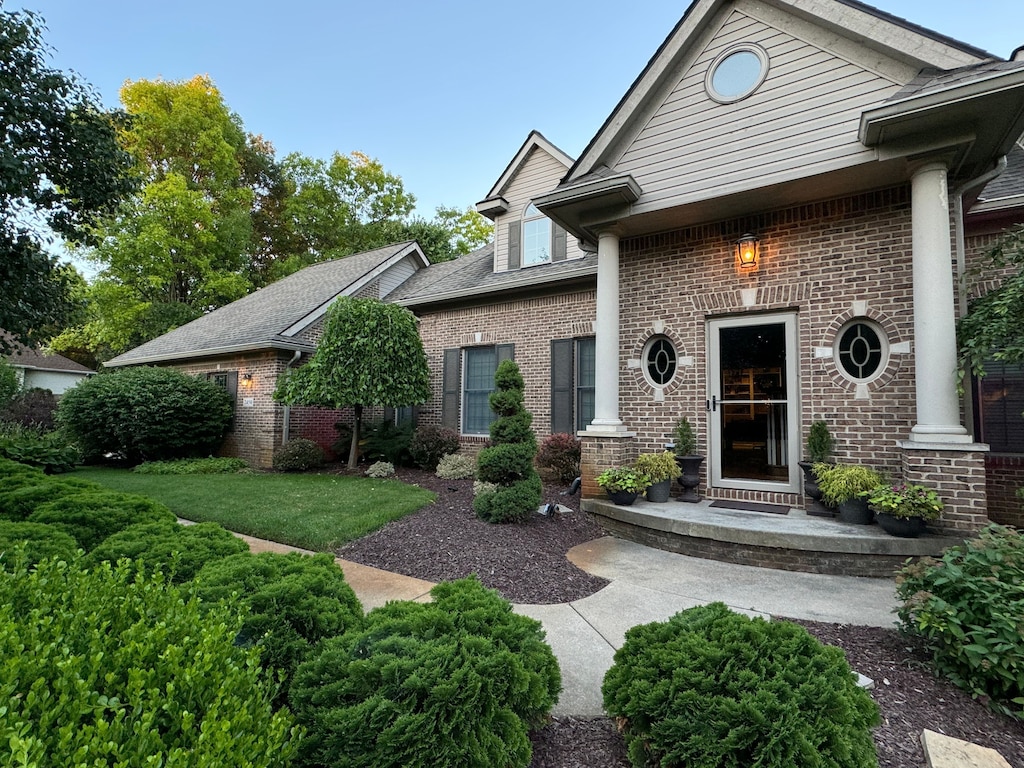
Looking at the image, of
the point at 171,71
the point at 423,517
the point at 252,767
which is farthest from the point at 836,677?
the point at 171,71

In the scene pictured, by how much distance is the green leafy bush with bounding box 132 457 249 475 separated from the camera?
10016mm

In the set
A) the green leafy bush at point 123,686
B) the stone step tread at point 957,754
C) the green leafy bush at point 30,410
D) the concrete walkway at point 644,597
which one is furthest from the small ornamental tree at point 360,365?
the green leafy bush at point 30,410

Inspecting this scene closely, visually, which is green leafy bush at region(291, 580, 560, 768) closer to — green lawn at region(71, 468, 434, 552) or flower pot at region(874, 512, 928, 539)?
green lawn at region(71, 468, 434, 552)

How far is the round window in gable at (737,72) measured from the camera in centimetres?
560

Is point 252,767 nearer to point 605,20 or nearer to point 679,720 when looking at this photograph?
point 679,720

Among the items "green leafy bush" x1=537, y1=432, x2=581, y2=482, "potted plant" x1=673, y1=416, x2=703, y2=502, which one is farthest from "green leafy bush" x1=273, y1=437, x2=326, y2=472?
"potted plant" x1=673, y1=416, x2=703, y2=502

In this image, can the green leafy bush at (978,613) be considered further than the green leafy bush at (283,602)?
Yes

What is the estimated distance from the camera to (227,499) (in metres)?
6.93

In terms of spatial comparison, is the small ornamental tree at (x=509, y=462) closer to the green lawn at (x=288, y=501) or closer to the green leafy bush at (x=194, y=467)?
the green lawn at (x=288, y=501)

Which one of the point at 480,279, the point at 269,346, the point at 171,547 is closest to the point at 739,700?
the point at 171,547

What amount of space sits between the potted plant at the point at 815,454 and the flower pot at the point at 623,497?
187cm

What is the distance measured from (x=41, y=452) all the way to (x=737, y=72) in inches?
523

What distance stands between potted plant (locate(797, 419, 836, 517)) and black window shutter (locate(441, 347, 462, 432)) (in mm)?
6559

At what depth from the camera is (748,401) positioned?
6094 mm
